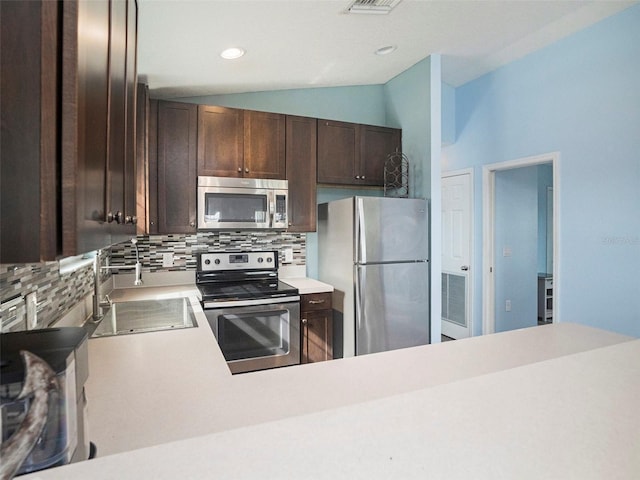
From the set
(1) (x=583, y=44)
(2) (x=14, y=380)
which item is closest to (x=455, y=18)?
(1) (x=583, y=44)

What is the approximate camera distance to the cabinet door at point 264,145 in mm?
2967

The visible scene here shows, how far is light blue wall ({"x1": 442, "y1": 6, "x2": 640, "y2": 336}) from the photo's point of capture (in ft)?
8.57

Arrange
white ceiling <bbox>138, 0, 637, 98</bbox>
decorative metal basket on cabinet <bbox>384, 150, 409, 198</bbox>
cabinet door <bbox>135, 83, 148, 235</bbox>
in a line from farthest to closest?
decorative metal basket on cabinet <bbox>384, 150, 409, 198</bbox>, cabinet door <bbox>135, 83, 148, 235</bbox>, white ceiling <bbox>138, 0, 637, 98</bbox>

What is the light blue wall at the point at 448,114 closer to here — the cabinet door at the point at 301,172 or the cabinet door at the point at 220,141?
the cabinet door at the point at 301,172

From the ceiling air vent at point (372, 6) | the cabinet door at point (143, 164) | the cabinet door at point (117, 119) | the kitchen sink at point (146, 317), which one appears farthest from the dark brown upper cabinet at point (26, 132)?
the ceiling air vent at point (372, 6)

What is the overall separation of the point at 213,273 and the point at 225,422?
7.61 ft

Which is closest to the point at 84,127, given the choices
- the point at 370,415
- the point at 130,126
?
the point at 130,126

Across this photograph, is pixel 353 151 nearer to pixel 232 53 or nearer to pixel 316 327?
pixel 232 53

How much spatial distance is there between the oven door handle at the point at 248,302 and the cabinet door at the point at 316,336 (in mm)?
205

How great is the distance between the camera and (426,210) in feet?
10.3

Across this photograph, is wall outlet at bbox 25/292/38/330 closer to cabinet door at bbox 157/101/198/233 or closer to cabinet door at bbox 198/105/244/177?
cabinet door at bbox 157/101/198/233

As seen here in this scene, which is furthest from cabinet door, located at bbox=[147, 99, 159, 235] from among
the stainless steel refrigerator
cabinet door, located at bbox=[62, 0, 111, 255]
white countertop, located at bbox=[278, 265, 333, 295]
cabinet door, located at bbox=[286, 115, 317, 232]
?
cabinet door, located at bbox=[62, 0, 111, 255]

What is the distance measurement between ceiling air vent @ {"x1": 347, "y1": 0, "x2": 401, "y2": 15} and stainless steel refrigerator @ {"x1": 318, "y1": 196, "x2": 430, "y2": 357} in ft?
4.05

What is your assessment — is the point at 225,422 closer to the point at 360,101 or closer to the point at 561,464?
the point at 561,464
